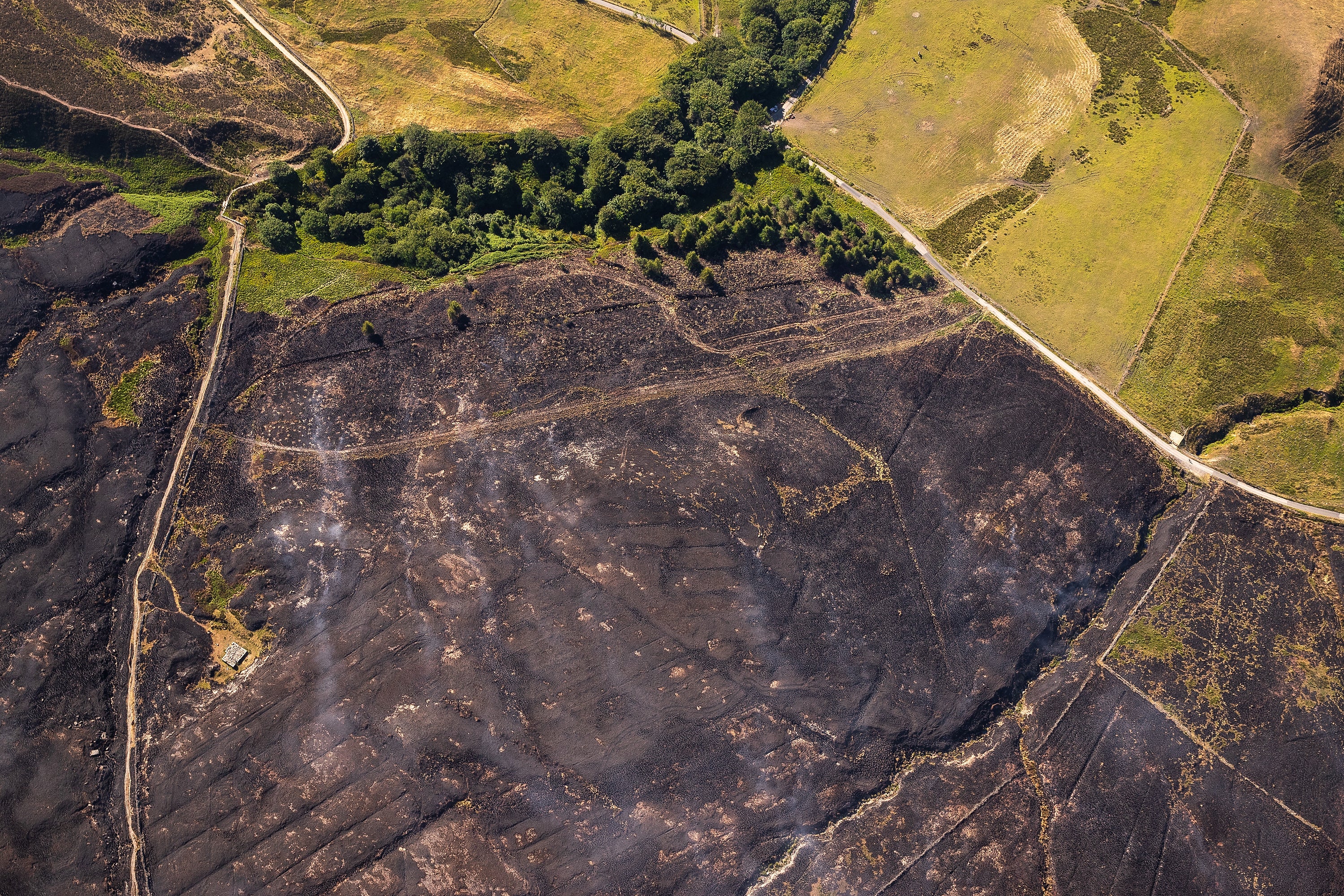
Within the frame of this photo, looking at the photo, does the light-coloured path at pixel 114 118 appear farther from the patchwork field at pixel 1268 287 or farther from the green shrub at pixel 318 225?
the patchwork field at pixel 1268 287

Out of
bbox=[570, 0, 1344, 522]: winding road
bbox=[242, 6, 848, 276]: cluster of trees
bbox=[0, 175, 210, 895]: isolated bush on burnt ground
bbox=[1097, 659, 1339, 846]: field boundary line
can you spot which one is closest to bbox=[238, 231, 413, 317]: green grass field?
bbox=[242, 6, 848, 276]: cluster of trees

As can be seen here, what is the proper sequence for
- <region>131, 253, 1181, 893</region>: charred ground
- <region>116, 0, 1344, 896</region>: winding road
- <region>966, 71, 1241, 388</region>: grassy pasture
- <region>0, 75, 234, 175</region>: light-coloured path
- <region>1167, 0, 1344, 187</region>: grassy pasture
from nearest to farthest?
<region>131, 253, 1181, 893</region>: charred ground → <region>116, 0, 1344, 896</region>: winding road → <region>0, 75, 234, 175</region>: light-coloured path → <region>966, 71, 1241, 388</region>: grassy pasture → <region>1167, 0, 1344, 187</region>: grassy pasture

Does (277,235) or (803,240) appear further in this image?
(803,240)

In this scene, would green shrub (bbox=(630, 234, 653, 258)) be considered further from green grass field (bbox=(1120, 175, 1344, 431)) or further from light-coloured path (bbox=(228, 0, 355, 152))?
green grass field (bbox=(1120, 175, 1344, 431))

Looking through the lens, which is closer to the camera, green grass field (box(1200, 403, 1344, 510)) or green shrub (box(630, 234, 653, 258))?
green grass field (box(1200, 403, 1344, 510))

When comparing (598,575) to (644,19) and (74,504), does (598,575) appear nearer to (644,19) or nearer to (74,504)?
(74,504)

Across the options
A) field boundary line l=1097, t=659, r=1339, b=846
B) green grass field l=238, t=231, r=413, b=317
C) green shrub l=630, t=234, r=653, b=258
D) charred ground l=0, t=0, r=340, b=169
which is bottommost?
field boundary line l=1097, t=659, r=1339, b=846

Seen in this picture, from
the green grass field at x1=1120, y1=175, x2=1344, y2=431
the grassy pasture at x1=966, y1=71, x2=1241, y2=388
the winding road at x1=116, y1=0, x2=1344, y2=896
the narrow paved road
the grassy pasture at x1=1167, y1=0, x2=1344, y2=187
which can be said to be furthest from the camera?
the grassy pasture at x1=1167, y1=0, x2=1344, y2=187

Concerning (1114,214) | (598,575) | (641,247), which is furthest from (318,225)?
(1114,214)
